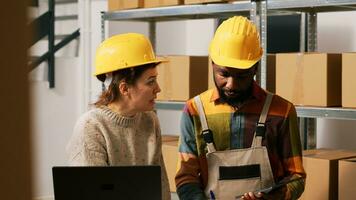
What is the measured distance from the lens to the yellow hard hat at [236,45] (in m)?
1.70

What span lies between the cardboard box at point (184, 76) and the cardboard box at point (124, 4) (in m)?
0.40

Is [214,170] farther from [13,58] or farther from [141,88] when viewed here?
[13,58]

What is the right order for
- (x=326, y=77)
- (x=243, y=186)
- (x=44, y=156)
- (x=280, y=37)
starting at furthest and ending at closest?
(x=44, y=156), (x=280, y=37), (x=326, y=77), (x=243, y=186)

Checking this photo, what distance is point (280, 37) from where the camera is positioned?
10.5 ft

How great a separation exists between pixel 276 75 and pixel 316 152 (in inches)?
15.8

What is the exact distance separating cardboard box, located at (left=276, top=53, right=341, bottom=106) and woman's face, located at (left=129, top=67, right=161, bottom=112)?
0.90m

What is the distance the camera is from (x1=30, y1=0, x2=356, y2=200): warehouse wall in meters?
3.08

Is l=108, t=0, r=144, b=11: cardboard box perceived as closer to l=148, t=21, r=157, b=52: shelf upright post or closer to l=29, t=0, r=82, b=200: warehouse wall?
l=148, t=21, r=157, b=52: shelf upright post

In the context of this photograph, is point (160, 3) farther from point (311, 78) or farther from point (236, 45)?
point (236, 45)

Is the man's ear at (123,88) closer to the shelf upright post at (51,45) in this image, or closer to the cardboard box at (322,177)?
the cardboard box at (322,177)

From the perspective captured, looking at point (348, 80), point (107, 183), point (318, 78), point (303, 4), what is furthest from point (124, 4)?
point (107, 183)

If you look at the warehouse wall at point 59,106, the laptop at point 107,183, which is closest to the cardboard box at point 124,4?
the warehouse wall at point 59,106

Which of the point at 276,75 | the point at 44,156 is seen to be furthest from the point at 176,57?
the point at 44,156

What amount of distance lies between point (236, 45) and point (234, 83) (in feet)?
0.44
